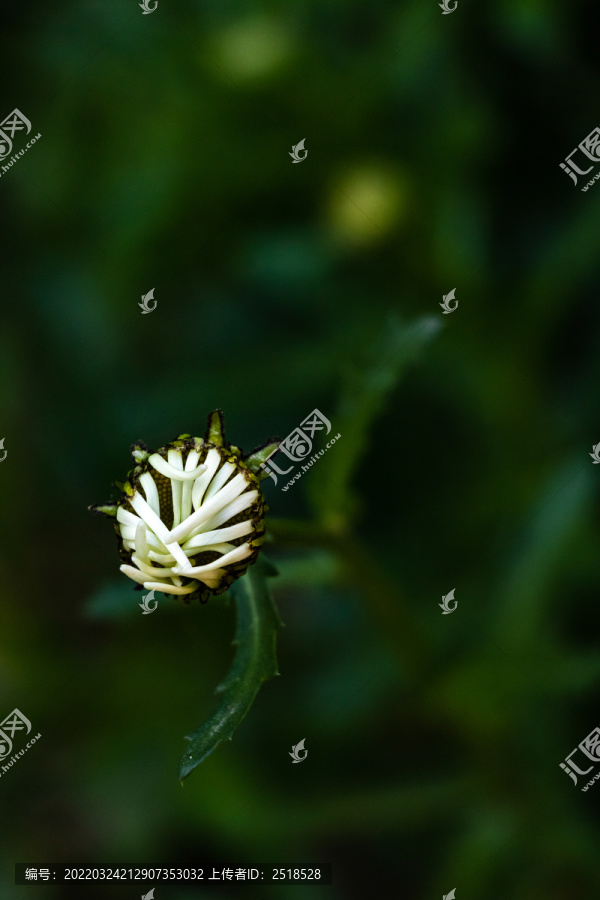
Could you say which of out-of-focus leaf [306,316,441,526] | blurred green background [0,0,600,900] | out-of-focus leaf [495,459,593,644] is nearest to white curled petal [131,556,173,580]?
out-of-focus leaf [306,316,441,526]

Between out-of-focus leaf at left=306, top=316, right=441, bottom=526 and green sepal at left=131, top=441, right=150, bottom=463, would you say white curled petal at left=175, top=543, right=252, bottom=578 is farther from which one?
out-of-focus leaf at left=306, top=316, right=441, bottom=526

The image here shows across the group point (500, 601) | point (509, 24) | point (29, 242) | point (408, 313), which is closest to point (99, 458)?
point (29, 242)

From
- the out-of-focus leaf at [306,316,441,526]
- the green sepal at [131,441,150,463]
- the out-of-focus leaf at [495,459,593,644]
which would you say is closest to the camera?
the green sepal at [131,441,150,463]

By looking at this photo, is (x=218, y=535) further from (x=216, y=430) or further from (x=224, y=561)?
(x=216, y=430)

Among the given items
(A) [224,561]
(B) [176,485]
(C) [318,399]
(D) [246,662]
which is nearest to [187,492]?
(B) [176,485]

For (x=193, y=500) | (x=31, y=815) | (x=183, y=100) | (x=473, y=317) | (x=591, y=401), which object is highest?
(x=183, y=100)

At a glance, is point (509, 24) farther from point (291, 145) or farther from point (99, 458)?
point (99, 458)

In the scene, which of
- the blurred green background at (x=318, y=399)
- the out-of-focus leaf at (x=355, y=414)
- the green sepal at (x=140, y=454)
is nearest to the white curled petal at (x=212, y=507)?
the green sepal at (x=140, y=454)
